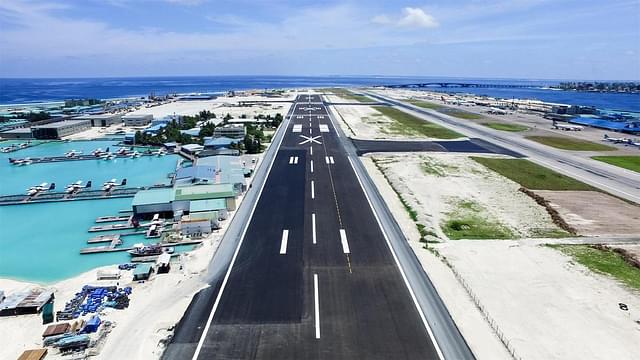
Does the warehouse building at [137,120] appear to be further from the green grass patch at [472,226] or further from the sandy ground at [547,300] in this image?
the sandy ground at [547,300]

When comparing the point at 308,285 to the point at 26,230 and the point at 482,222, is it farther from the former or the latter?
the point at 26,230

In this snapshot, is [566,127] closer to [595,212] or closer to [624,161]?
[624,161]

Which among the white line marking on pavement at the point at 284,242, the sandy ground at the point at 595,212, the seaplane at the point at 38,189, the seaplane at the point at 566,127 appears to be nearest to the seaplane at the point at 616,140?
the seaplane at the point at 566,127

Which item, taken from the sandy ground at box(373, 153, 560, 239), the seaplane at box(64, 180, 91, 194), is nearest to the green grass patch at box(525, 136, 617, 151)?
the sandy ground at box(373, 153, 560, 239)

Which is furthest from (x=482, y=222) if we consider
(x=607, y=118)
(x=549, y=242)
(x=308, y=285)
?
(x=607, y=118)

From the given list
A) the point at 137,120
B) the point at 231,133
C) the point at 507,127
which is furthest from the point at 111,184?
the point at 507,127

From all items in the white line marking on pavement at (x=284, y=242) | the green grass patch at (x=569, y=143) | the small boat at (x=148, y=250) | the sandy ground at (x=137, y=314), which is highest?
the green grass patch at (x=569, y=143)

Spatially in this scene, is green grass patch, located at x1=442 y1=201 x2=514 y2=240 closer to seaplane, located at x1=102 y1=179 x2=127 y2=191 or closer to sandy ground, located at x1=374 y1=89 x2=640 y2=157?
seaplane, located at x1=102 y1=179 x2=127 y2=191
